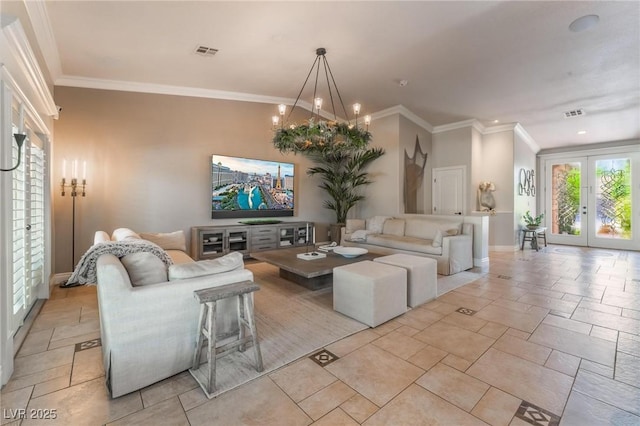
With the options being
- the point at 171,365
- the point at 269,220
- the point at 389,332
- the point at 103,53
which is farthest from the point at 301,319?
the point at 103,53

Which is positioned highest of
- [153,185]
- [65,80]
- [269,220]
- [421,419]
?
[65,80]

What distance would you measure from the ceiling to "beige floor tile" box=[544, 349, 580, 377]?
3.31 m

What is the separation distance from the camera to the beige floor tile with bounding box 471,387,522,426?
154 cm

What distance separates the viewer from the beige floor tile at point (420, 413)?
5.00ft

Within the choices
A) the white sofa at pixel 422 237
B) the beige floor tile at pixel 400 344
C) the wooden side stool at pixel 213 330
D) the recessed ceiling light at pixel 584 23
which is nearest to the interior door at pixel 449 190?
the white sofa at pixel 422 237

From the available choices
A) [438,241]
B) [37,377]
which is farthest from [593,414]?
[37,377]

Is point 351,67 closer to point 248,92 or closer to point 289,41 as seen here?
point 289,41

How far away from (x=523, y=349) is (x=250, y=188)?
16.1ft

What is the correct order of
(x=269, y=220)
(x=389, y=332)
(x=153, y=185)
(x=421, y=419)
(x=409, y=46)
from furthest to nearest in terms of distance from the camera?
1. (x=269, y=220)
2. (x=153, y=185)
3. (x=409, y=46)
4. (x=389, y=332)
5. (x=421, y=419)

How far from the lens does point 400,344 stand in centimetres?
235

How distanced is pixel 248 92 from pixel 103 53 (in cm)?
235

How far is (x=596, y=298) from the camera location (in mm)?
3484

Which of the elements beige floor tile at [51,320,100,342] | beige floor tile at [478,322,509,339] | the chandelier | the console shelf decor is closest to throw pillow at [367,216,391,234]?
the console shelf decor

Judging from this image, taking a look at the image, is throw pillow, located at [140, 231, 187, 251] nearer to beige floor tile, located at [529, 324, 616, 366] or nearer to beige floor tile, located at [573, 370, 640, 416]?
beige floor tile, located at [529, 324, 616, 366]
